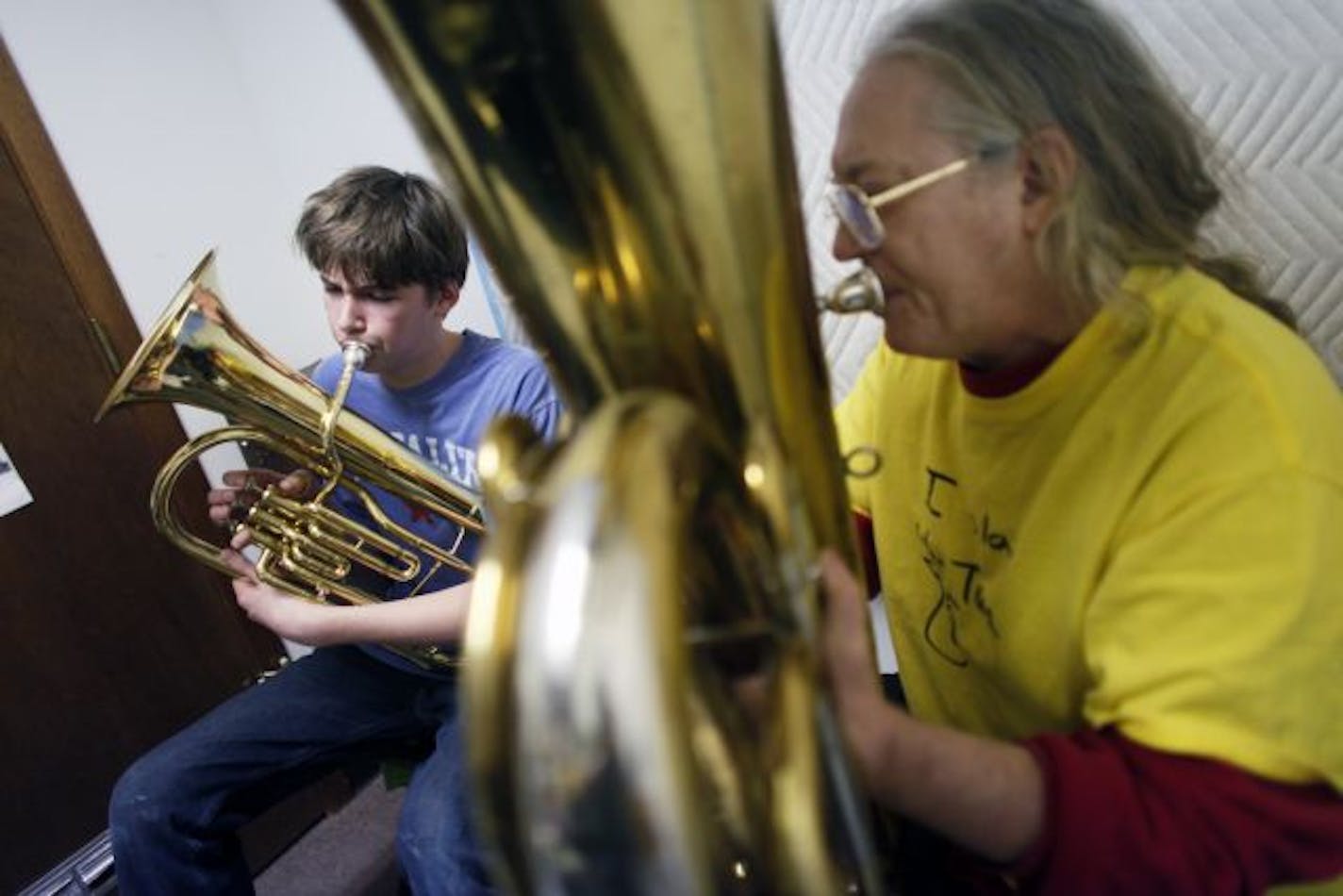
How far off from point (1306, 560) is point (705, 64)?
17.5 inches

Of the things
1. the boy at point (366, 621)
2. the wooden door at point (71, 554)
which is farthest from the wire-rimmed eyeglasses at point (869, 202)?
the wooden door at point (71, 554)

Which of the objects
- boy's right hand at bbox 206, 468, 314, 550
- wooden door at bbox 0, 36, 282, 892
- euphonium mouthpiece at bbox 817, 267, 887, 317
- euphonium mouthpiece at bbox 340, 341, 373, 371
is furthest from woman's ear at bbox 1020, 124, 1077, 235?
wooden door at bbox 0, 36, 282, 892

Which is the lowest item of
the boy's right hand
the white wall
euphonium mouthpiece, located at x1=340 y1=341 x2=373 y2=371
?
the boy's right hand

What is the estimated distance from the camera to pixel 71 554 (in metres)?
1.31

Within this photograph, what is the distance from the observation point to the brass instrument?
91 centimetres

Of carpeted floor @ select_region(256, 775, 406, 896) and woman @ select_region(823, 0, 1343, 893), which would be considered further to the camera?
carpeted floor @ select_region(256, 775, 406, 896)

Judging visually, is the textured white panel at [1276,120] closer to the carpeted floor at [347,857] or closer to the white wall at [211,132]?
the white wall at [211,132]

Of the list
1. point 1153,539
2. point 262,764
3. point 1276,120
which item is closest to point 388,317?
point 262,764

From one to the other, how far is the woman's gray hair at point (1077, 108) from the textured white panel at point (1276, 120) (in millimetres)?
221

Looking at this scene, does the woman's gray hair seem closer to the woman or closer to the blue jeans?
the woman

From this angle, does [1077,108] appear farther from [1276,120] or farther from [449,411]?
[449,411]

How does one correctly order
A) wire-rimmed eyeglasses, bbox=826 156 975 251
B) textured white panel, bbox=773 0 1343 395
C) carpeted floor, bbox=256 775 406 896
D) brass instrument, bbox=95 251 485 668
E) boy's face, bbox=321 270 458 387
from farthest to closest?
carpeted floor, bbox=256 775 406 896 < boy's face, bbox=321 270 458 387 < brass instrument, bbox=95 251 485 668 < textured white panel, bbox=773 0 1343 395 < wire-rimmed eyeglasses, bbox=826 156 975 251

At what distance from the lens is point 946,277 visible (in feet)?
1.78

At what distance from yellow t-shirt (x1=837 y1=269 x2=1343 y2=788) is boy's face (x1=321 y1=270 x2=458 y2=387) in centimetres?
73
